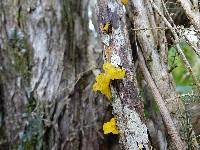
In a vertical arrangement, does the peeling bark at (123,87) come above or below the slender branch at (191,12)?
below

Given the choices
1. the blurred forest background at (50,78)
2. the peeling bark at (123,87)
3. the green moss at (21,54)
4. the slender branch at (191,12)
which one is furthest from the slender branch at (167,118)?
the green moss at (21,54)

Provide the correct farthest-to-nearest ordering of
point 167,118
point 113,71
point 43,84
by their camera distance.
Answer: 1. point 43,84
2. point 167,118
3. point 113,71

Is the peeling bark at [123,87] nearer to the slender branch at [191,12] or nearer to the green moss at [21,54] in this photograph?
the slender branch at [191,12]

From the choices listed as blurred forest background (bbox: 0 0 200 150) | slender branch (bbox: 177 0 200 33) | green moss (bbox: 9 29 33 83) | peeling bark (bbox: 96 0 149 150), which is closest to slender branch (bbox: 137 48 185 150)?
peeling bark (bbox: 96 0 149 150)

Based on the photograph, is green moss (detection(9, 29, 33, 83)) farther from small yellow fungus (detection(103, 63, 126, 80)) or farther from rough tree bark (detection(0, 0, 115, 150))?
small yellow fungus (detection(103, 63, 126, 80))

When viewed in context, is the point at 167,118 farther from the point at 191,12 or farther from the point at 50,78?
the point at 50,78

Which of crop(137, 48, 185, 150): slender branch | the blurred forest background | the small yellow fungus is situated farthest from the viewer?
the blurred forest background

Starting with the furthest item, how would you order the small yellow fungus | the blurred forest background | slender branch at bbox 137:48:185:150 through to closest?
1. the blurred forest background
2. slender branch at bbox 137:48:185:150
3. the small yellow fungus

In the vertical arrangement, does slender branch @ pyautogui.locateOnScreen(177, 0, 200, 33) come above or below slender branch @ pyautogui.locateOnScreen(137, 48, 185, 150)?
above

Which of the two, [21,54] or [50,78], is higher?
[21,54]

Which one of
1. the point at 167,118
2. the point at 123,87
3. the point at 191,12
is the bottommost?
the point at 167,118

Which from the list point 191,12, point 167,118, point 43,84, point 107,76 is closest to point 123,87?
point 107,76

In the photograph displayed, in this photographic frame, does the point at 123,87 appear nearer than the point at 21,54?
Yes

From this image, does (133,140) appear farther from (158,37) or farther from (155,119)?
(155,119)
